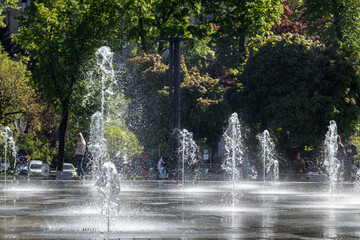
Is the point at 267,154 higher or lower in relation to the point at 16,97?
lower

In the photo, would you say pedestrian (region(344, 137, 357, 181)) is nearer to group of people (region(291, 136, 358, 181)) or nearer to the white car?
group of people (region(291, 136, 358, 181))

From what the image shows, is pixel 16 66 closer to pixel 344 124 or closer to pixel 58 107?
pixel 58 107

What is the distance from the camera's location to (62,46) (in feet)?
108

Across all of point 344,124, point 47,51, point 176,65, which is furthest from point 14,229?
point 344,124

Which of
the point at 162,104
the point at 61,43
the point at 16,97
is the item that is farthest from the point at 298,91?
the point at 16,97

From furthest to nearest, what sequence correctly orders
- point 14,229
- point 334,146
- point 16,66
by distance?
point 16,66 → point 334,146 → point 14,229

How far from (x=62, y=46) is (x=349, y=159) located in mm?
14402

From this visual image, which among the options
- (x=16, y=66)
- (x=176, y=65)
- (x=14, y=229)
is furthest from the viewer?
(x=16, y=66)

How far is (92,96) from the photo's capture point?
114ft

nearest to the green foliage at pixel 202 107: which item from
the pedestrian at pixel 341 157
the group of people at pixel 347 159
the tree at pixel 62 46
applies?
the tree at pixel 62 46

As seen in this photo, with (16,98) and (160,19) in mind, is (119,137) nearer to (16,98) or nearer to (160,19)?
(16,98)

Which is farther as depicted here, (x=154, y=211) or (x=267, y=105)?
(x=267, y=105)

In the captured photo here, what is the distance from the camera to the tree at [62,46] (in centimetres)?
3297

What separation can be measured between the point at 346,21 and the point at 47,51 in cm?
1740
